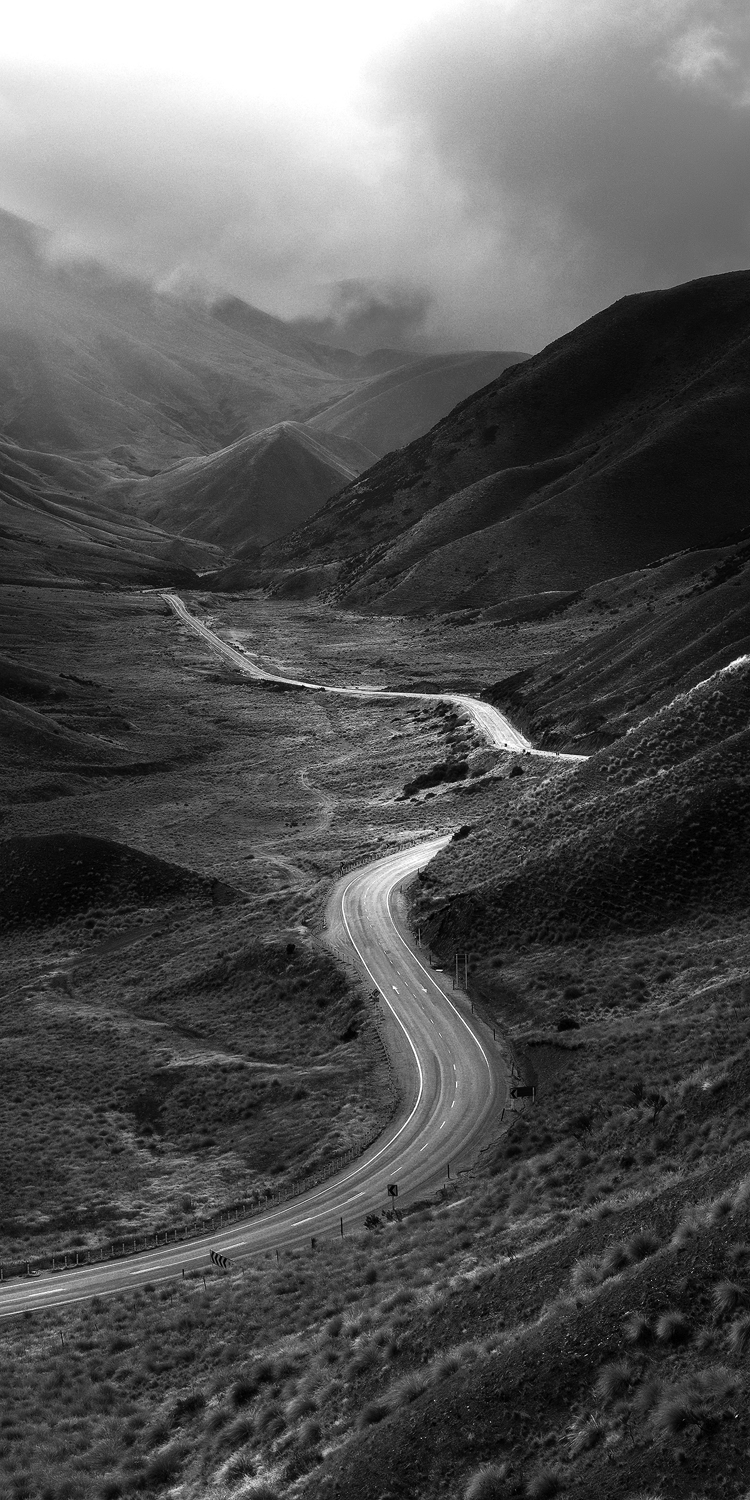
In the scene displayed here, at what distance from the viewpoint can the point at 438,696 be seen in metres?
127

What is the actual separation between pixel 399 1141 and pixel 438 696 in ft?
302

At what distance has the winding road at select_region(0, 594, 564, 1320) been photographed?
104ft

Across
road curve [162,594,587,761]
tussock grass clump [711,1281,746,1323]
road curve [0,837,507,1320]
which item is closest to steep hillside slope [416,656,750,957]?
road curve [0,837,507,1320]

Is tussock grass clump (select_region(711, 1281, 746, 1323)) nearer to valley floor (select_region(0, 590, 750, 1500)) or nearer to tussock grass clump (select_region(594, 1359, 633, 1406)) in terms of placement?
valley floor (select_region(0, 590, 750, 1500))

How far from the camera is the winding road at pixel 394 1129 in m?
31.7

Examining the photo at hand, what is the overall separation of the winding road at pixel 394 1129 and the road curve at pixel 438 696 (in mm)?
34396

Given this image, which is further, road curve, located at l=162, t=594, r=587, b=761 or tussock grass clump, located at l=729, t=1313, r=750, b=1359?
road curve, located at l=162, t=594, r=587, b=761

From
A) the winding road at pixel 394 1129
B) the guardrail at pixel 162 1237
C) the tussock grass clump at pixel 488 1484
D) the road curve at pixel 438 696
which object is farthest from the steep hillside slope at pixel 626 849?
the tussock grass clump at pixel 488 1484

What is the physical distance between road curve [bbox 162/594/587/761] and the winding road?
34396 mm

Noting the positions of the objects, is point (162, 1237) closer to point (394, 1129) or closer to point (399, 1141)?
point (399, 1141)

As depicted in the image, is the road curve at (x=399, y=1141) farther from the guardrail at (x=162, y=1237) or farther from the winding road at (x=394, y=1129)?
the guardrail at (x=162, y=1237)

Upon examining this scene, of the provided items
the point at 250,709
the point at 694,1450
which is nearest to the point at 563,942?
the point at 694,1450

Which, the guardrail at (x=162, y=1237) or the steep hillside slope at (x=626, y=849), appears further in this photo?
the steep hillside slope at (x=626, y=849)

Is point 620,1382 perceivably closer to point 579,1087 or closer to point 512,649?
point 579,1087
